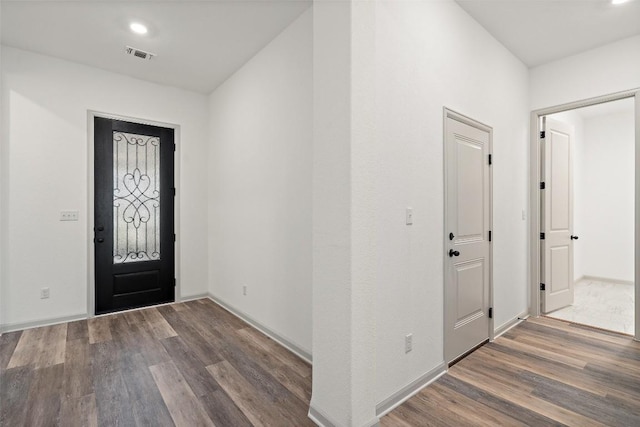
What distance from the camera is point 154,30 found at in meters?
2.93

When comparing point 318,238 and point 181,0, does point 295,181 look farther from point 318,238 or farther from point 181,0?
point 181,0

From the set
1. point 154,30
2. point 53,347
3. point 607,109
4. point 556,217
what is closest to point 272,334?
point 53,347

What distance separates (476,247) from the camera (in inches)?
110

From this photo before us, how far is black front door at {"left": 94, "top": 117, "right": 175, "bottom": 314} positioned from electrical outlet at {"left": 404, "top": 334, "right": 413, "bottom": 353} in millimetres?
3398

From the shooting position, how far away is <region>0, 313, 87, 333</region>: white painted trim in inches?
126

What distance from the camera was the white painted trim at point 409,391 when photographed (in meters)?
1.94

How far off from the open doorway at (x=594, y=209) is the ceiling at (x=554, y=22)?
3.10 feet

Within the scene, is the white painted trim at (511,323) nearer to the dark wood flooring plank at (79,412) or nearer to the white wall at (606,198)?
the white wall at (606,198)

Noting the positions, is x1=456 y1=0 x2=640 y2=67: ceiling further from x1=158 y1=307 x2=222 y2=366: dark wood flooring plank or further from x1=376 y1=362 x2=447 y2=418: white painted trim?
x1=158 y1=307 x2=222 y2=366: dark wood flooring plank

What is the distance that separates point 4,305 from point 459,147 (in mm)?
4797

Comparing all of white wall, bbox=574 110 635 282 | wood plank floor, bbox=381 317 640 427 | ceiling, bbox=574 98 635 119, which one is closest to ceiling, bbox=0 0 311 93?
wood plank floor, bbox=381 317 640 427

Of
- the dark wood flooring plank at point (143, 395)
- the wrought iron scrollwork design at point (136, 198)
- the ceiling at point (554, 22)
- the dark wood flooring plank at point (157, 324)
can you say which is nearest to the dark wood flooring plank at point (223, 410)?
the dark wood flooring plank at point (143, 395)

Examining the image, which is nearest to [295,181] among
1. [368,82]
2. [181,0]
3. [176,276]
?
[368,82]

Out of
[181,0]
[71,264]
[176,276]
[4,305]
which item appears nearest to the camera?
[181,0]
